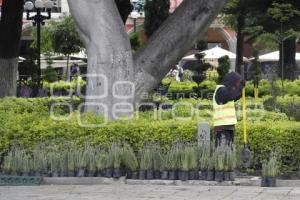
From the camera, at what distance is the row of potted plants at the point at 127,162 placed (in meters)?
11.3

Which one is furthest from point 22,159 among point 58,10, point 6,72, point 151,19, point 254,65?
point 58,10

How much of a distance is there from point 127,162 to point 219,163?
1.42 m

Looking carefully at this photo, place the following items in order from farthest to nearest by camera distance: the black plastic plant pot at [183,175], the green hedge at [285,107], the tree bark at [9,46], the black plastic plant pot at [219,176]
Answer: the tree bark at [9,46]
the green hedge at [285,107]
the black plastic plant pot at [183,175]
the black plastic plant pot at [219,176]

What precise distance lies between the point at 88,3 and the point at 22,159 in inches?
126

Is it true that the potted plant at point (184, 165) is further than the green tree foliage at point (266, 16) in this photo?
No

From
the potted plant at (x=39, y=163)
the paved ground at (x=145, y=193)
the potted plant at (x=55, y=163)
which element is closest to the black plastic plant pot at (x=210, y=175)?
the paved ground at (x=145, y=193)

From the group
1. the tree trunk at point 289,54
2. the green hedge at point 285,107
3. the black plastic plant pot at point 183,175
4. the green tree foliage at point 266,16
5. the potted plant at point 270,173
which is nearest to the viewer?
the potted plant at point 270,173

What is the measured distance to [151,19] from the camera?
27047 millimetres

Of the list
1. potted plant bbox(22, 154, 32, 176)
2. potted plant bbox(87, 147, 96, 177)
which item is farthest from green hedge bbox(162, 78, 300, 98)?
potted plant bbox(22, 154, 32, 176)

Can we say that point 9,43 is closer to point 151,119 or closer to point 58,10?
point 151,119

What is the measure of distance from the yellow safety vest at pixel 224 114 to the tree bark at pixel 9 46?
11.0 m

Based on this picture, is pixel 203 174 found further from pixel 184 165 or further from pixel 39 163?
pixel 39 163

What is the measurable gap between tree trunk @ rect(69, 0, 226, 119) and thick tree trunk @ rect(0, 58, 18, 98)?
8590 mm

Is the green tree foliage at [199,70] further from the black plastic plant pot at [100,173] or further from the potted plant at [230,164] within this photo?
the potted plant at [230,164]
